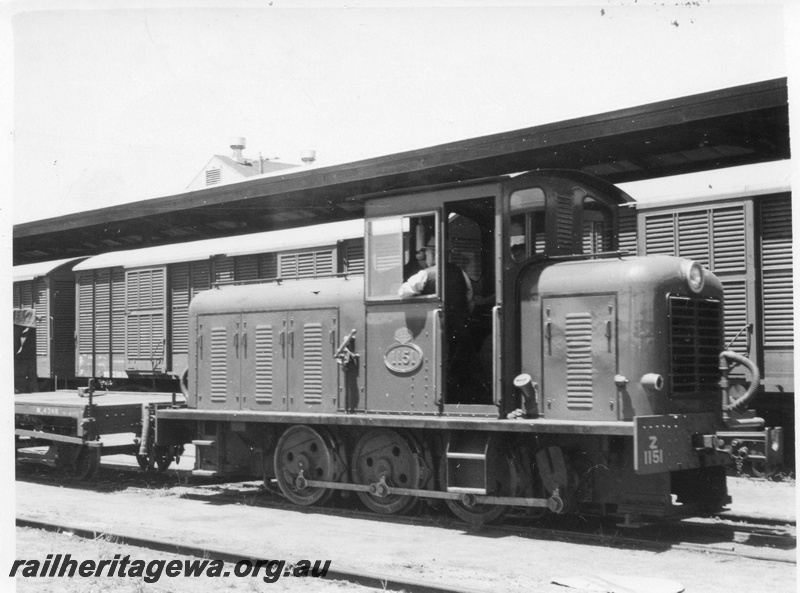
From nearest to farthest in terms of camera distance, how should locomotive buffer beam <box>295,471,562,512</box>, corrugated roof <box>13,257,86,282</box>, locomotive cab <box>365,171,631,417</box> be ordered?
1. locomotive buffer beam <box>295,471,562,512</box>
2. locomotive cab <box>365,171,631,417</box>
3. corrugated roof <box>13,257,86,282</box>

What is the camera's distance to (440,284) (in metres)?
8.87

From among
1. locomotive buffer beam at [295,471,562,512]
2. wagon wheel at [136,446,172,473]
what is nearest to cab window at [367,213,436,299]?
locomotive buffer beam at [295,471,562,512]

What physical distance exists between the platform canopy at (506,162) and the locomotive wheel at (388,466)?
258 centimetres

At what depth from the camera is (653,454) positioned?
7535 mm

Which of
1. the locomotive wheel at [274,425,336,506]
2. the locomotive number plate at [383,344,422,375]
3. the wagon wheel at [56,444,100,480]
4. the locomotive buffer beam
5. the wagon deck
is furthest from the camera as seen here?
the wagon wheel at [56,444,100,480]

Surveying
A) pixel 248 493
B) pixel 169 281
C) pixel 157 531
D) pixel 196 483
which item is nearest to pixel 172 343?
pixel 169 281

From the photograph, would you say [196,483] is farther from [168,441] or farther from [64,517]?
[64,517]

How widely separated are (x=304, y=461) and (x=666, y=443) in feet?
14.1

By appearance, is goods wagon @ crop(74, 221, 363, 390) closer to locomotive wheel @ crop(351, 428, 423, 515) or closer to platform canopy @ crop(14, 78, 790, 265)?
platform canopy @ crop(14, 78, 790, 265)

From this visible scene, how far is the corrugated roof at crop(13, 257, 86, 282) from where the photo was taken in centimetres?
1939

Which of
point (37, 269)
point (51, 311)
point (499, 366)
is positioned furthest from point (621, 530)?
point (37, 269)

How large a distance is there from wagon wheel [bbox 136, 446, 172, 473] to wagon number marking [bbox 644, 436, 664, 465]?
7.66 meters

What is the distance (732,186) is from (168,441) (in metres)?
8.19
